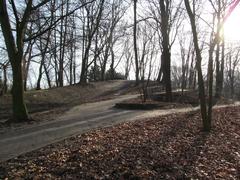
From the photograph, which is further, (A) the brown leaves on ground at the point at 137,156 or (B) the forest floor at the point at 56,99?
(B) the forest floor at the point at 56,99

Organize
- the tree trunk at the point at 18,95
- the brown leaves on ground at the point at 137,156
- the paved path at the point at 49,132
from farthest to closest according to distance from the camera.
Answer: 1. the tree trunk at the point at 18,95
2. the paved path at the point at 49,132
3. the brown leaves on ground at the point at 137,156

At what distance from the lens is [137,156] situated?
7621 millimetres

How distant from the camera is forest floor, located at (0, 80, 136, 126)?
53.8 ft

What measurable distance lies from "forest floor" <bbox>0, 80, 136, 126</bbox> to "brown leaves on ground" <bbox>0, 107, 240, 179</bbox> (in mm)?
5240

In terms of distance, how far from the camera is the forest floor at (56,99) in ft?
53.8

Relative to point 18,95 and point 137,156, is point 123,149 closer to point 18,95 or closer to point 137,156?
point 137,156

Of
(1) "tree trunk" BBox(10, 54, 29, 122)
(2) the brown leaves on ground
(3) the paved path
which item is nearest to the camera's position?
(2) the brown leaves on ground

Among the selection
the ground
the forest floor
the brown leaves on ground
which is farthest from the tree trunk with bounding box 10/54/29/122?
the brown leaves on ground

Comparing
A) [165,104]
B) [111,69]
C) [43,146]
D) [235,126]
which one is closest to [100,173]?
[43,146]

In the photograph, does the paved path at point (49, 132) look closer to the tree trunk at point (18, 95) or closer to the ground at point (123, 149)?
the ground at point (123, 149)

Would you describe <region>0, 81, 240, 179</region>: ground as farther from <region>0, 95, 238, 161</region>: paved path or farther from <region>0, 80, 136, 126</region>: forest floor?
<region>0, 80, 136, 126</region>: forest floor

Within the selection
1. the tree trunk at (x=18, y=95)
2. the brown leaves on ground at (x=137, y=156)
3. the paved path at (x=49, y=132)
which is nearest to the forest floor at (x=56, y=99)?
the tree trunk at (x=18, y=95)

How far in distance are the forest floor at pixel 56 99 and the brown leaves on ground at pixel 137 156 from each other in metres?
5.24

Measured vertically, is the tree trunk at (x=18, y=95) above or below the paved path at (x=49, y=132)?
above
